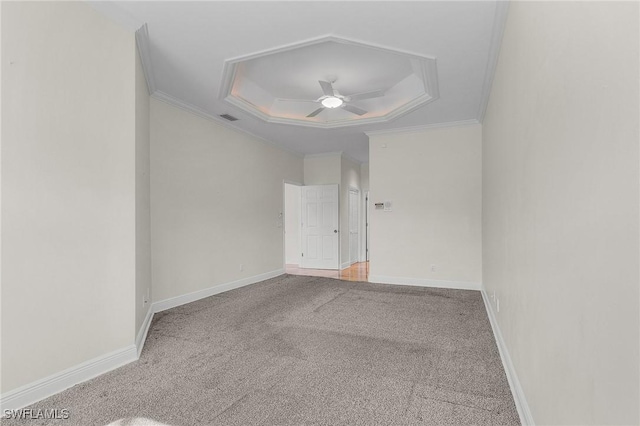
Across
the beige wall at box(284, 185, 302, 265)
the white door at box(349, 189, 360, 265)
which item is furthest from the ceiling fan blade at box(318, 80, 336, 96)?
the beige wall at box(284, 185, 302, 265)

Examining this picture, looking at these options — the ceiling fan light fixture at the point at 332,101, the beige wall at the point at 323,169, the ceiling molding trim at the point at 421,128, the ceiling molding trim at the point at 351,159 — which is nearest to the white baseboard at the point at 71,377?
the ceiling fan light fixture at the point at 332,101

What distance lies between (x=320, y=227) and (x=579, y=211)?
640cm

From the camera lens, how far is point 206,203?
15.3ft

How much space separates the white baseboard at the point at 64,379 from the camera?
1.93m

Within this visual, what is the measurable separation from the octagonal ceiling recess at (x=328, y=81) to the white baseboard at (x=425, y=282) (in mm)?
2642

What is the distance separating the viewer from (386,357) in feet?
8.64

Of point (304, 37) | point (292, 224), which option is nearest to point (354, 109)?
point (304, 37)

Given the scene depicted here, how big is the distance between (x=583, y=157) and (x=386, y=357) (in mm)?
2139

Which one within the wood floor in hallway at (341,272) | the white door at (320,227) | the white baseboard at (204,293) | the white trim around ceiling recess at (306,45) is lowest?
the wood floor in hallway at (341,272)

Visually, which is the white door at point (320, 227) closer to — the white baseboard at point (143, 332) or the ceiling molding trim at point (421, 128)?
the ceiling molding trim at point (421, 128)

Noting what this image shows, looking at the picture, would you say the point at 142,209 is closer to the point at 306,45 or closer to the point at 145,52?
the point at 145,52

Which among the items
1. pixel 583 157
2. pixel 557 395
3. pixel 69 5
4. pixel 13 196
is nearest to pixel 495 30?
pixel 583 157

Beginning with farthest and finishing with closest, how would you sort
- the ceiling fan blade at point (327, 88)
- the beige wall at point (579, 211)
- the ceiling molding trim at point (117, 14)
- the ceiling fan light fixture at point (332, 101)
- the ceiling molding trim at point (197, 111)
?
1. the ceiling fan light fixture at point (332, 101)
2. the ceiling molding trim at point (197, 111)
3. the ceiling fan blade at point (327, 88)
4. the ceiling molding trim at point (117, 14)
5. the beige wall at point (579, 211)

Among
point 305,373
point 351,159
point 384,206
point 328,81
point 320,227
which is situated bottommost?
point 305,373
